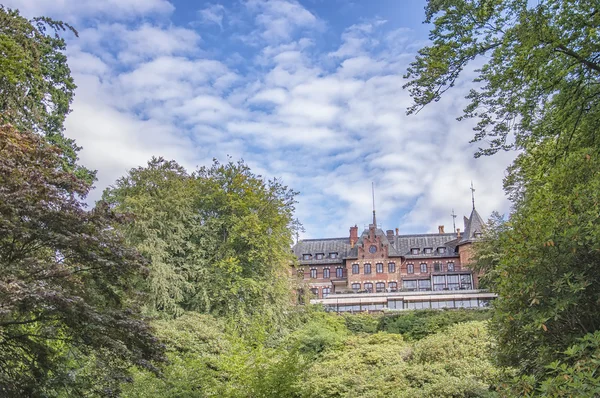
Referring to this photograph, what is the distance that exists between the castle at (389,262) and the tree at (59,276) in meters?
36.7

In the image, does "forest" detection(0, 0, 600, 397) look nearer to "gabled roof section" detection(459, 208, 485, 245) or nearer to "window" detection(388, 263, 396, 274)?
"gabled roof section" detection(459, 208, 485, 245)

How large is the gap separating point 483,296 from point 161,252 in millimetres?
27119

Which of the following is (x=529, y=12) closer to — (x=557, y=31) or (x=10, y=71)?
(x=557, y=31)

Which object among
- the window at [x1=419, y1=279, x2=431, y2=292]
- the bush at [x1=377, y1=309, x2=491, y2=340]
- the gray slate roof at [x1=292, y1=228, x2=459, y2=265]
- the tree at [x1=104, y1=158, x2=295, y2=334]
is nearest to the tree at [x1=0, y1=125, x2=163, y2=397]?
the tree at [x1=104, y1=158, x2=295, y2=334]

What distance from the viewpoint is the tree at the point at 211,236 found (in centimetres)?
2400

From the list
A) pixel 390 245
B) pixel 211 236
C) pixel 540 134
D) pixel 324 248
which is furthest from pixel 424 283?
pixel 540 134

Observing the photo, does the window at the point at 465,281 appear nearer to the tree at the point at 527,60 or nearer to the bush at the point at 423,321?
the bush at the point at 423,321

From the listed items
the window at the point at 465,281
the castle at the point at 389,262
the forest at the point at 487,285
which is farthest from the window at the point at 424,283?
the forest at the point at 487,285

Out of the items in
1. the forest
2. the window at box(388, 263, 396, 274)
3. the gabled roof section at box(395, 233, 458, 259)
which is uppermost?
the gabled roof section at box(395, 233, 458, 259)

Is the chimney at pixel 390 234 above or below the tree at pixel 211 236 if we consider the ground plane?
above

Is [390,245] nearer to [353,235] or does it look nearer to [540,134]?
[353,235]

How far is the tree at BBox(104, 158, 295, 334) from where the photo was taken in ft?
78.7

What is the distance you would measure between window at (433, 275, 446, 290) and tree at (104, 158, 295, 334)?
26.2 m

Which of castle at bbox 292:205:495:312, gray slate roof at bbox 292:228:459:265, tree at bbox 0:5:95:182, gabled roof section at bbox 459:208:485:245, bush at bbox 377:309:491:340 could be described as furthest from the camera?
gray slate roof at bbox 292:228:459:265
